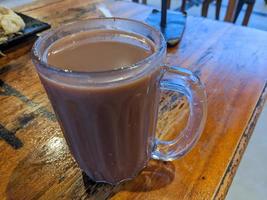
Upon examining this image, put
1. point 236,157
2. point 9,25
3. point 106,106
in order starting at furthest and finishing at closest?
1. point 9,25
2. point 236,157
3. point 106,106

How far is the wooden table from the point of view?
0.44 m

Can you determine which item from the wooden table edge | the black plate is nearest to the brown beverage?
the wooden table edge

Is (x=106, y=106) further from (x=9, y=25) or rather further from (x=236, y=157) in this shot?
(x=9, y=25)

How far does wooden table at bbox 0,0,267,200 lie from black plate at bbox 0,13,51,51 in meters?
0.03

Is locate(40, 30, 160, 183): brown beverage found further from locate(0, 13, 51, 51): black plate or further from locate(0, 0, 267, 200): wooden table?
locate(0, 13, 51, 51): black plate

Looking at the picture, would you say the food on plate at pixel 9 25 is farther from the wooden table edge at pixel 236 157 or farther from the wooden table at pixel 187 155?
the wooden table edge at pixel 236 157

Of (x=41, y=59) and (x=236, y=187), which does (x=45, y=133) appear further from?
(x=236, y=187)

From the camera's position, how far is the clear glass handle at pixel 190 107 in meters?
0.40

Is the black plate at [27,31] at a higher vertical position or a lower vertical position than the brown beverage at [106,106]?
lower

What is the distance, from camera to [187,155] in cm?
48

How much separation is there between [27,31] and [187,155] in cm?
69

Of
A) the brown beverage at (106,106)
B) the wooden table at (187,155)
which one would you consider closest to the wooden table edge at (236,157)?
the wooden table at (187,155)

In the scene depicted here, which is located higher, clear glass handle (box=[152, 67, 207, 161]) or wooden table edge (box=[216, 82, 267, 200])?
clear glass handle (box=[152, 67, 207, 161])

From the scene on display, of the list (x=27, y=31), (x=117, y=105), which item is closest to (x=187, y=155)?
(x=117, y=105)
